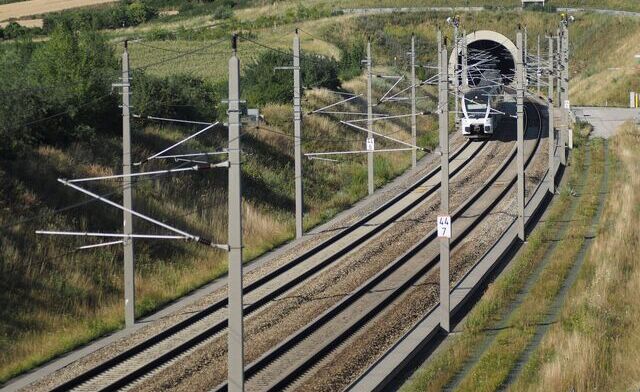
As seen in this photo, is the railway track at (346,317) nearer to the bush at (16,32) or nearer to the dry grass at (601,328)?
the dry grass at (601,328)

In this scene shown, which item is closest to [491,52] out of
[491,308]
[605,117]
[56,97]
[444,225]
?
[605,117]

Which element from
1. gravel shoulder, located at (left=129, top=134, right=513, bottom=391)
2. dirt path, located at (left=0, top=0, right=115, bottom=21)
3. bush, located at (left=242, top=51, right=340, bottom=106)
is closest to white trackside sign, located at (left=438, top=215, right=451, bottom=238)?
gravel shoulder, located at (left=129, top=134, right=513, bottom=391)

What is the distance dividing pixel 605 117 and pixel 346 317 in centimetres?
4420

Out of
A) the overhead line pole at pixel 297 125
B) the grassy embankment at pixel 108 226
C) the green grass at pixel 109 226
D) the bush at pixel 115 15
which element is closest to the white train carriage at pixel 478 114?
the grassy embankment at pixel 108 226

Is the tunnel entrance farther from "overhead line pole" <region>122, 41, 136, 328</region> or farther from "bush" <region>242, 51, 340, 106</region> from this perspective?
"overhead line pole" <region>122, 41, 136, 328</region>

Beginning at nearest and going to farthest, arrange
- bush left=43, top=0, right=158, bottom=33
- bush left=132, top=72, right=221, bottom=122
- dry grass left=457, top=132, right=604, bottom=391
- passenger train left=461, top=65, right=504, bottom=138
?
dry grass left=457, top=132, right=604, bottom=391, bush left=132, top=72, right=221, bottom=122, passenger train left=461, top=65, right=504, bottom=138, bush left=43, top=0, right=158, bottom=33

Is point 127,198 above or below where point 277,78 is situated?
below

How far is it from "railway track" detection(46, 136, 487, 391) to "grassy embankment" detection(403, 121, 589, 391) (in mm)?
5155

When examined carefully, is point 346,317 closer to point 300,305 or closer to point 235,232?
point 300,305

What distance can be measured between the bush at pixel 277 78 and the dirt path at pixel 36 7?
49267 mm

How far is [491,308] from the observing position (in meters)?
25.9

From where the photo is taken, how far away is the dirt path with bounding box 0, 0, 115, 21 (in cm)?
10619

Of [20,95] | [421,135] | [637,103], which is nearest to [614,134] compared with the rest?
[421,135]

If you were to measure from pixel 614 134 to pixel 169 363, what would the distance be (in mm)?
41305
